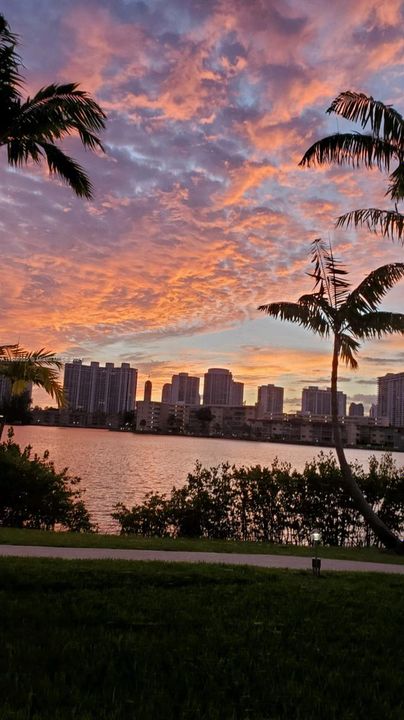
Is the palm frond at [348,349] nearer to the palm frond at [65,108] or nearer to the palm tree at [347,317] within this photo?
the palm tree at [347,317]

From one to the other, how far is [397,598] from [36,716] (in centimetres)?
518

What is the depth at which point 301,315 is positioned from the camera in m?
14.0

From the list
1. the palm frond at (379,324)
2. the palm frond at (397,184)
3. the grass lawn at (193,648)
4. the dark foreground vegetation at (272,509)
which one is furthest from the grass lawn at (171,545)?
the palm frond at (397,184)

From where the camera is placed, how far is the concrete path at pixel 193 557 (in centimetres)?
945

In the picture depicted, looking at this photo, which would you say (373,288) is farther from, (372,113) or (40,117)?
(40,117)

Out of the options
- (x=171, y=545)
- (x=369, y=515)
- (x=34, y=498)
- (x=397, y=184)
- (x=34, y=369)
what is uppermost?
(x=397, y=184)

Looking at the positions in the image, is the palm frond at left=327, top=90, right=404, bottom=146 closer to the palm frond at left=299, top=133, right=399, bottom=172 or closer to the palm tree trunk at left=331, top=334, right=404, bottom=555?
the palm frond at left=299, top=133, right=399, bottom=172

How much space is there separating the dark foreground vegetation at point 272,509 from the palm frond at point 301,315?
3577 millimetres

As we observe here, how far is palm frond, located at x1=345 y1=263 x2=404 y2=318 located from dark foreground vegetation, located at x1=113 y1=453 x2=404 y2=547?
425 centimetres

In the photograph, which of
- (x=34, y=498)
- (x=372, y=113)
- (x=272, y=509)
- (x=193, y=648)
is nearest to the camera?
(x=193, y=648)

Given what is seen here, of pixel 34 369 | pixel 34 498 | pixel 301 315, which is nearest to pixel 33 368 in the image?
pixel 34 369

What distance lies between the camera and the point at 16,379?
1251 cm

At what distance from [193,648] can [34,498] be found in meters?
10.7

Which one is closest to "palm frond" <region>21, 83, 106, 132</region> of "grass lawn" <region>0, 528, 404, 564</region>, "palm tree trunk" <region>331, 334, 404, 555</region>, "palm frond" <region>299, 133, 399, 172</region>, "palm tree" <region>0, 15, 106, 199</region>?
"palm tree" <region>0, 15, 106, 199</region>
